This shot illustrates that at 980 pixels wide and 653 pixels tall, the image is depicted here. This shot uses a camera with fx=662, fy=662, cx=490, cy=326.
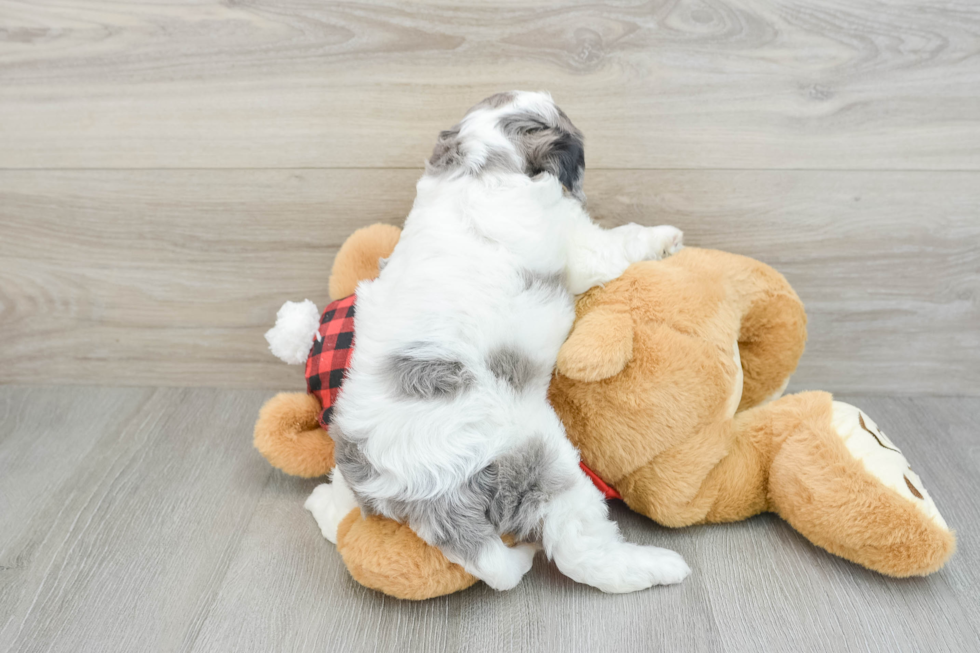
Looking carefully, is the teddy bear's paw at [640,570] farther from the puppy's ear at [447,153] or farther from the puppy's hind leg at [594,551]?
the puppy's ear at [447,153]

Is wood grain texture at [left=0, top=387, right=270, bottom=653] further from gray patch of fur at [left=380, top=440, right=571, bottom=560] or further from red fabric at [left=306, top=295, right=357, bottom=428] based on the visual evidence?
gray patch of fur at [left=380, top=440, right=571, bottom=560]

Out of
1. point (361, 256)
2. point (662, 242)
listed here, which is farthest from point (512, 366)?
point (361, 256)

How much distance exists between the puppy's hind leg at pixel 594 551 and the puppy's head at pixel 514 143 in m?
0.46

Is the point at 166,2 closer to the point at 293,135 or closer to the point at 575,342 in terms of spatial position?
the point at 293,135

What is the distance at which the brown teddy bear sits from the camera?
37.9 inches

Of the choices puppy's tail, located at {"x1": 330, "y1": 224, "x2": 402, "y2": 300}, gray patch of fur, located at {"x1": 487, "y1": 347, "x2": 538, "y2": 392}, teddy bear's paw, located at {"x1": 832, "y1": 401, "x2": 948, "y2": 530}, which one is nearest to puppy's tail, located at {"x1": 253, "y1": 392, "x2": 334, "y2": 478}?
puppy's tail, located at {"x1": 330, "y1": 224, "x2": 402, "y2": 300}

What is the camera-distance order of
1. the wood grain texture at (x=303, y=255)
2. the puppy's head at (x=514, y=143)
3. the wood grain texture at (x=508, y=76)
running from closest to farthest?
the puppy's head at (x=514, y=143), the wood grain texture at (x=508, y=76), the wood grain texture at (x=303, y=255)

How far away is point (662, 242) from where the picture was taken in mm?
1105

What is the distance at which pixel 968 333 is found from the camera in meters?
1.40

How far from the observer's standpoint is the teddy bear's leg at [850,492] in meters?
0.96

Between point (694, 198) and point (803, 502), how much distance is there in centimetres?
60

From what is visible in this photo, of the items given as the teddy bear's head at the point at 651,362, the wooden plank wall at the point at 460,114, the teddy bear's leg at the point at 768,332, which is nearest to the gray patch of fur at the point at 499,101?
the wooden plank wall at the point at 460,114

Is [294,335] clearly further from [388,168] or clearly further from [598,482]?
[598,482]

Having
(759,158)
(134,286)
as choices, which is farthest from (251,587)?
(759,158)
